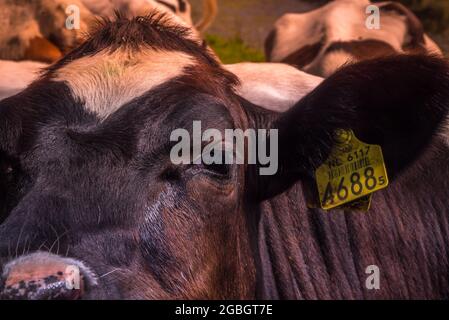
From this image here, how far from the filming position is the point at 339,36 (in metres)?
7.11

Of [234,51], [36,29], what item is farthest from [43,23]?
[234,51]

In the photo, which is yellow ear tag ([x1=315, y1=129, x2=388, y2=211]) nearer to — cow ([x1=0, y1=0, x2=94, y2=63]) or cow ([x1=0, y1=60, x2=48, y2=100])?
cow ([x1=0, y1=60, x2=48, y2=100])

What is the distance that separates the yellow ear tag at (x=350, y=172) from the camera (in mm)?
3104

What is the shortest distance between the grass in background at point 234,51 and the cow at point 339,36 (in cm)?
106

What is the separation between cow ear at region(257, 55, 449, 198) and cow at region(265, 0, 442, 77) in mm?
3387

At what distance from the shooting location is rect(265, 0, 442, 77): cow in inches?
265

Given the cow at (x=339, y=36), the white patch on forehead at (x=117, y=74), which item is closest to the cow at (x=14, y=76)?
the white patch on forehead at (x=117, y=74)

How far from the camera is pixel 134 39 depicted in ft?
10.9

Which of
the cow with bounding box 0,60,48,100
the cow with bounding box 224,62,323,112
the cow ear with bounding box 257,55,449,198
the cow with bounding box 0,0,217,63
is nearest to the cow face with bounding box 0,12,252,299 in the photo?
the cow ear with bounding box 257,55,449,198

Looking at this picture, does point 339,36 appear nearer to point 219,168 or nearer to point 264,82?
point 264,82

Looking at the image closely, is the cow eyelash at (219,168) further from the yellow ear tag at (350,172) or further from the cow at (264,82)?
the cow at (264,82)

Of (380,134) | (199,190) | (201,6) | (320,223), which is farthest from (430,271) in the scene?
(201,6)
